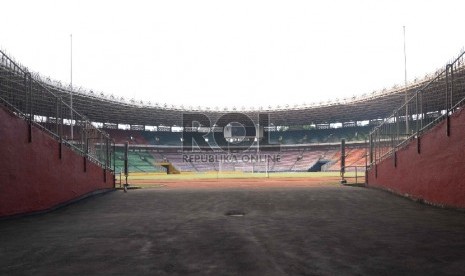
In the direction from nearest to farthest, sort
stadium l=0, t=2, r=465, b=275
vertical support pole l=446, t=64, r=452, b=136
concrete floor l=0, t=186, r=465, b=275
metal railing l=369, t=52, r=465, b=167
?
concrete floor l=0, t=186, r=465, b=275 < stadium l=0, t=2, r=465, b=275 < vertical support pole l=446, t=64, r=452, b=136 < metal railing l=369, t=52, r=465, b=167

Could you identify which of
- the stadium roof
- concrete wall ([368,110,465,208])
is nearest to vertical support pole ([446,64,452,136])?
concrete wall ([368,110,465,208])

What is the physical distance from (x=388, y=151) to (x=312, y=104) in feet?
190

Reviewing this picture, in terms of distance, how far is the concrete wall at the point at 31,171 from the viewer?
917cm

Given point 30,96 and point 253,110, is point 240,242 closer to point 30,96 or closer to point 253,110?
point 30,96

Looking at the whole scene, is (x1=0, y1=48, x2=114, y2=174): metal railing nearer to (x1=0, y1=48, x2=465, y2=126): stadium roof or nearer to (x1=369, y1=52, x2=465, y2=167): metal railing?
(x1=369, y1=52, x2=465, y2=167): metal railing

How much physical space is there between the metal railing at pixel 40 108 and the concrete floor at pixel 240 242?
3.14 meters

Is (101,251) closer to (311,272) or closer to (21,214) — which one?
(311,272)

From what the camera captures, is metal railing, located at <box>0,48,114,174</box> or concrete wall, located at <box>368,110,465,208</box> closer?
concrete wall, located at <box>368,110,465,208</box>

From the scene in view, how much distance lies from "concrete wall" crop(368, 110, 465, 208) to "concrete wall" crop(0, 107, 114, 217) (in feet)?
37.0

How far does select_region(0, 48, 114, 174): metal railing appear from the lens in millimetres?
10547

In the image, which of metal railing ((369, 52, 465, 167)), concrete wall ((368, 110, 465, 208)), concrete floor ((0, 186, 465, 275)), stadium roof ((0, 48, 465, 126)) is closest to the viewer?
concrete floor ((0, 186, 465, 275))

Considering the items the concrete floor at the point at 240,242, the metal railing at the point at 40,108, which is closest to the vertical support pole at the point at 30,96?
the metal railing at the point at 40,108

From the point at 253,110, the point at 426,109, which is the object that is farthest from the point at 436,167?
the point at 253,110

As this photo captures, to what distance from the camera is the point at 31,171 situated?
10.3 meters
